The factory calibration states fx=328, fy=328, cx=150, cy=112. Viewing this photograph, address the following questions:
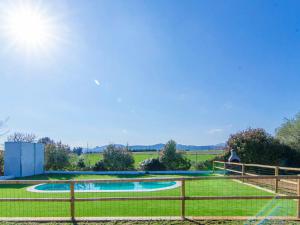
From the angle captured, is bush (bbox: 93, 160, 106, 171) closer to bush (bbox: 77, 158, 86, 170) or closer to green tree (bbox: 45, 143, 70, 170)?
bush (bbox: 77, 158, 86, 170)

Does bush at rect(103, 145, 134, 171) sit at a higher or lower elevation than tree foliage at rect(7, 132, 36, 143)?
lower

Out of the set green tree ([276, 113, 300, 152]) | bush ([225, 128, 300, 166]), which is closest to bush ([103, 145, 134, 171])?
bush ([225, 128, 300, 166])

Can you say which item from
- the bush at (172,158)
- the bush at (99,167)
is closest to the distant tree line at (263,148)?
the bush at (172,158)

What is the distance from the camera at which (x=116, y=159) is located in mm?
20422

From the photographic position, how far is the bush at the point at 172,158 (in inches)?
814

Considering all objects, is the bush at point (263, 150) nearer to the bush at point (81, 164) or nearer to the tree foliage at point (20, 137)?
the bush at point (81, 164)

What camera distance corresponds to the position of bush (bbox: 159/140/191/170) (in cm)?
2067

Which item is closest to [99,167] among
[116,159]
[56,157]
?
[116,159]

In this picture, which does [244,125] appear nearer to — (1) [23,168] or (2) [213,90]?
Result: (2) [213,90]

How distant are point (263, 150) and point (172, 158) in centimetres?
555

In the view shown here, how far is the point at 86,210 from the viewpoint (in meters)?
7.76

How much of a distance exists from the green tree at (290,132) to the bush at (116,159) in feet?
30.8

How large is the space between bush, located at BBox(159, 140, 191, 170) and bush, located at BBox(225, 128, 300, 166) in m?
3.67

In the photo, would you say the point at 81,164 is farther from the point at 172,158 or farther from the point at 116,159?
the point at 172,158
